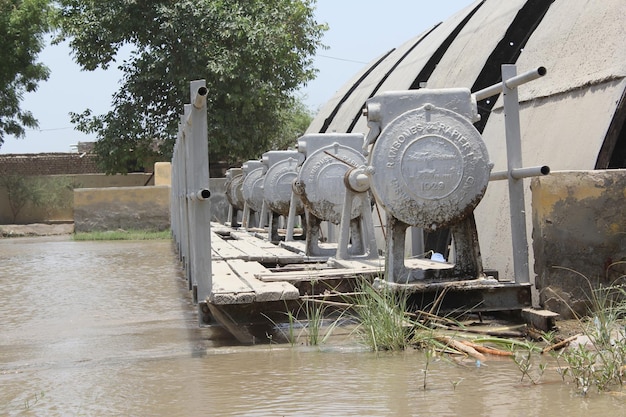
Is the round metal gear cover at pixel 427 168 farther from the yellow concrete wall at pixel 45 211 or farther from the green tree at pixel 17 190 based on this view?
the green tree at pixel 17 190

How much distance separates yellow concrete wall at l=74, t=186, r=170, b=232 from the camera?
2116cm

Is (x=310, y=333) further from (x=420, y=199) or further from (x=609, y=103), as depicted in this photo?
(x=609, y=103)

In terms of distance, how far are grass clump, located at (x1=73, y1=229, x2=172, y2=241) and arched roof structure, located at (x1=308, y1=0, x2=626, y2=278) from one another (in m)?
9.79

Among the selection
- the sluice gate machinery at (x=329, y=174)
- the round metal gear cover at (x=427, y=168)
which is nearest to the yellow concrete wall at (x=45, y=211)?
the sluice gate machinery at (x=329, y=174)

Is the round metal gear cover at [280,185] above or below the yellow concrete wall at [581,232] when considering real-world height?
above

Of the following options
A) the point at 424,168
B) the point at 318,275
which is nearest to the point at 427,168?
the point at 424,168

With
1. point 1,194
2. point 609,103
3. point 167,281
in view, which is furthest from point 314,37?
point 609,103

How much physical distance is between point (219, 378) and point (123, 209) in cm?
1656

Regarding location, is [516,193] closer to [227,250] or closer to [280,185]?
[227,250]

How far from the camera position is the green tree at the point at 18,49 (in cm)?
2653

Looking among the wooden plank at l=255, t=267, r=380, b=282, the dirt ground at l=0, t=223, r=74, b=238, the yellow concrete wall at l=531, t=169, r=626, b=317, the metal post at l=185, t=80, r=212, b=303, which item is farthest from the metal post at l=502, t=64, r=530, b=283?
the dirt ground at l=0, t=223, r=74, b=238

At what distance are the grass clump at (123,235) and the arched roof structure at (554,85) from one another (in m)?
9.79

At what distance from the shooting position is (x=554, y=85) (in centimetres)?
797

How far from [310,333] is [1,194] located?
2375 cm
